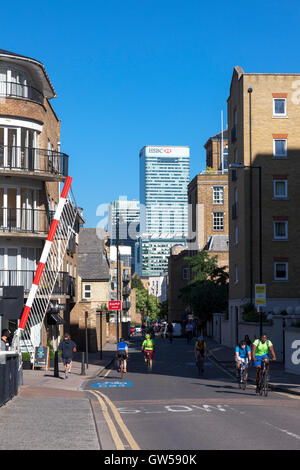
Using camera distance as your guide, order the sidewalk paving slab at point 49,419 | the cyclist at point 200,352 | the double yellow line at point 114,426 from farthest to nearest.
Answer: the cyclist at point 200,352
the sidewalk paving slab at point 49,419
the double yellow line at point 114,426

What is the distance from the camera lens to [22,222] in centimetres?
3759

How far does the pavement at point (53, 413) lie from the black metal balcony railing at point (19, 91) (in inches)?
568

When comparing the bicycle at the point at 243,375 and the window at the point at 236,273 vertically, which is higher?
the window at the point at 236,273

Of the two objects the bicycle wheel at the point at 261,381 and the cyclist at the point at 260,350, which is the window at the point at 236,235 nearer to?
the cyclist at the point at 260,350

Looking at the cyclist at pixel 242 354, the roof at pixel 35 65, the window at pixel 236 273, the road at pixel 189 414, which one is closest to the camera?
the road at pixel 189 414

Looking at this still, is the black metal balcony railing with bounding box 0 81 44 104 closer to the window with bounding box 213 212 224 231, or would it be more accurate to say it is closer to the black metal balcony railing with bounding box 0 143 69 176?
the black metal balcony railing with bounding box 0 143 69 176

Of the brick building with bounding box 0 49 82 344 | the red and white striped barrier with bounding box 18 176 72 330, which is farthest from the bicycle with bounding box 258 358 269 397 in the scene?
the brick building with bounding box 0 49 82 344

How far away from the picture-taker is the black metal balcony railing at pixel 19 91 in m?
37.1

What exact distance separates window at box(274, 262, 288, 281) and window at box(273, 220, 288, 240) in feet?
5.99

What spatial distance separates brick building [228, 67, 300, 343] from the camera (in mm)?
48625

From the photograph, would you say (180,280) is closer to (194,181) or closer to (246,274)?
(194,181)

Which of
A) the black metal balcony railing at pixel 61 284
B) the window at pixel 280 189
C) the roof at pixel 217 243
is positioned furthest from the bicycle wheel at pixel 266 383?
the roof at pixel 217 243

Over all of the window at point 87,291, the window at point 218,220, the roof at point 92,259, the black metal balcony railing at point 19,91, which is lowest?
the window at point 87,291
